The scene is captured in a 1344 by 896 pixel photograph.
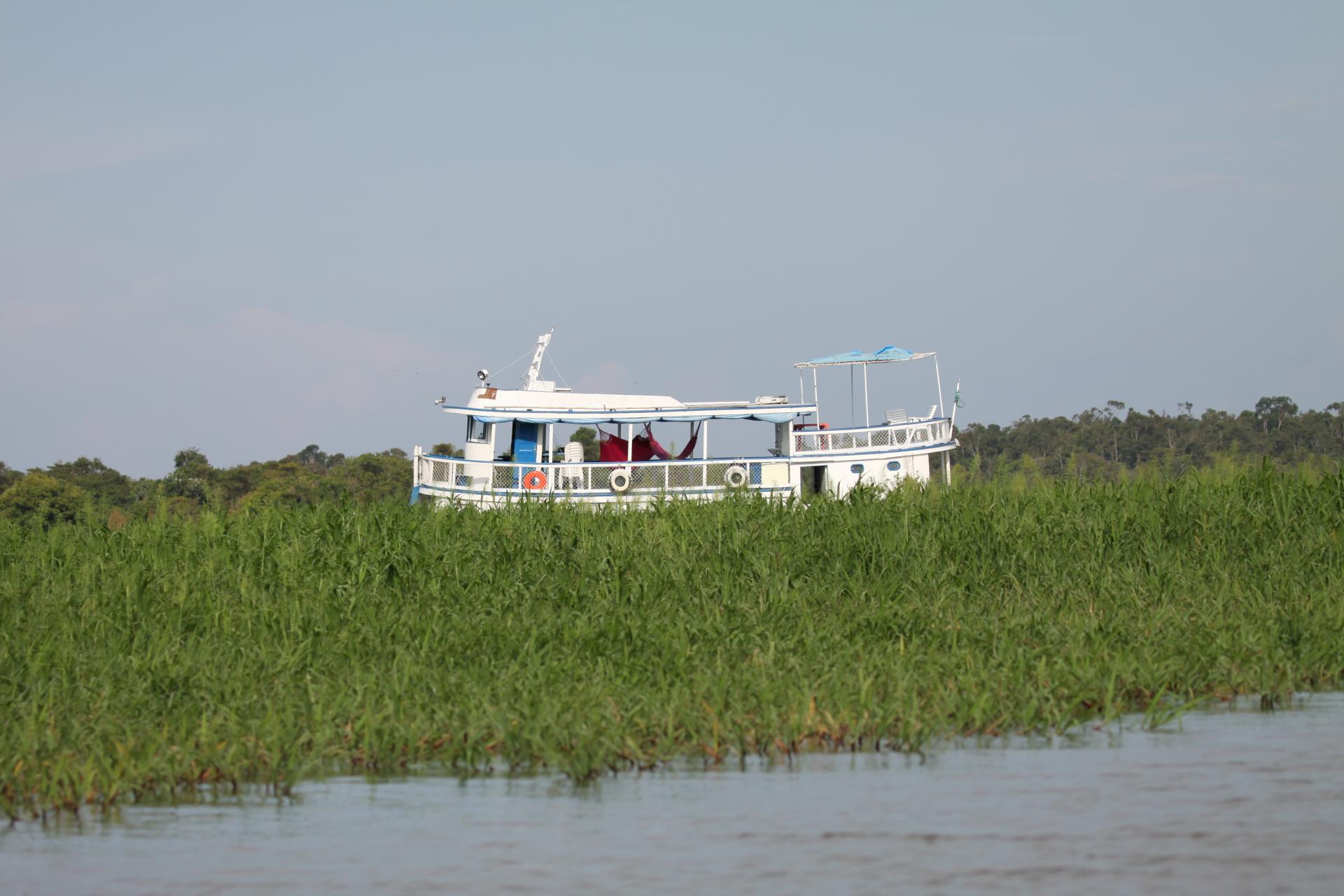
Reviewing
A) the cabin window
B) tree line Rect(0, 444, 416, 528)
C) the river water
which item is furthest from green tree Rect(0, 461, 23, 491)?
the river water

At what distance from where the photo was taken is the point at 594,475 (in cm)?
2392

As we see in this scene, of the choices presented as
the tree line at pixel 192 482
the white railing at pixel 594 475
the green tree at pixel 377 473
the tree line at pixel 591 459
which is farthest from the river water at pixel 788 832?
the green tree at pixel 377 473

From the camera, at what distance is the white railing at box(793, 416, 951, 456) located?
957 inches

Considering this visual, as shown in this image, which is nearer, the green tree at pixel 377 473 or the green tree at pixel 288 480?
the green tree at pixel 288 480

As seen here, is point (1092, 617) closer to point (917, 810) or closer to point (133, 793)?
point (917, 810)

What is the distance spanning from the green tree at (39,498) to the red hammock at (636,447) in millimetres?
14453

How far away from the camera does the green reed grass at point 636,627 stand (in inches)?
258

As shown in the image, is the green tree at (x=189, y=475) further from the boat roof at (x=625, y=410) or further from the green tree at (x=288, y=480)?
the boat roof at (x=625, y=410)

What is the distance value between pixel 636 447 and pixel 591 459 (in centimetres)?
226

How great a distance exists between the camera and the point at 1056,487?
13578mm

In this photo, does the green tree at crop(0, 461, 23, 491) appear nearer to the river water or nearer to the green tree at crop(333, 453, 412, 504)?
the green tree at crop(333, 453, 412, 504)

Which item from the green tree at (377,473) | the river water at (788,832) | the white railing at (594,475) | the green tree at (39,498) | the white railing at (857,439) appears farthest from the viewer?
the green tree at (377,473)

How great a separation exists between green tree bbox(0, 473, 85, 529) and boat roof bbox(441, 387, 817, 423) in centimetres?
1297

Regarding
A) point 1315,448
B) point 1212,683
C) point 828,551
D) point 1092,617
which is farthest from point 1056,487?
point 1315,448
